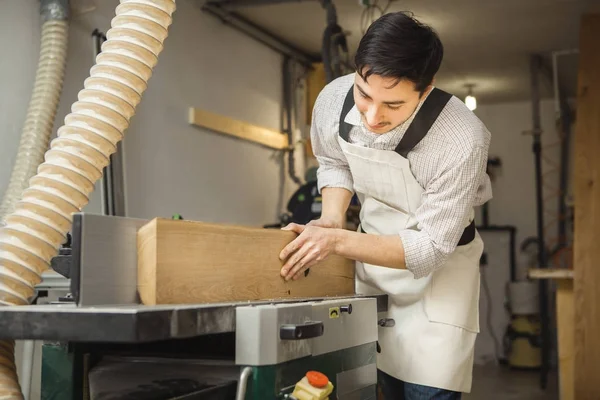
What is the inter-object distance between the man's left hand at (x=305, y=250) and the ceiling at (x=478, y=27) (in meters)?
3.11

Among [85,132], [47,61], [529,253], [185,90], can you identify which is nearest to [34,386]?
[47,61]

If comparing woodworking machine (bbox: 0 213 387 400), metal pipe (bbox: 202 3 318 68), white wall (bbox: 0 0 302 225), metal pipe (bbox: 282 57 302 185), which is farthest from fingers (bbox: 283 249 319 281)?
metal pipe (bbox: 282 57 302 185)

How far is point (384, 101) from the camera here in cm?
144

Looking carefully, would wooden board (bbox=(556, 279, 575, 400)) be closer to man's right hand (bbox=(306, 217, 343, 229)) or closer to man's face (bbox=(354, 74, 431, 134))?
man's right hand (bbox=(306, 217, 343, 229))

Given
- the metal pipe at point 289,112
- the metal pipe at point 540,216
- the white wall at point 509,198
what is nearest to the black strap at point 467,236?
the metal pipe at point 540,216

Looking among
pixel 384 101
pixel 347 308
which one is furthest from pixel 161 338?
pixel 384 101

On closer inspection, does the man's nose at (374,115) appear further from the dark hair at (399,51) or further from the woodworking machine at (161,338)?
the woodworking machine at (161,338)

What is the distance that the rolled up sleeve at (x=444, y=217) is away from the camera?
58.4 inches

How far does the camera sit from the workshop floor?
14.5 feet

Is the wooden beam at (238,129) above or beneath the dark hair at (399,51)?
above

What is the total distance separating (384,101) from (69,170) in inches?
25.0

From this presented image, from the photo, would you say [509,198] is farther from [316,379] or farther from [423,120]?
[316,379]

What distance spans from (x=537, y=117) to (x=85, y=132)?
14.9ft

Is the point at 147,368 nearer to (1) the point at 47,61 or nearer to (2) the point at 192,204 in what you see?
(1) the point at 47,61
